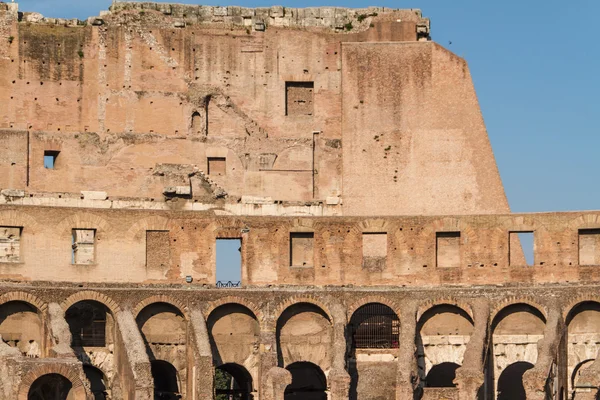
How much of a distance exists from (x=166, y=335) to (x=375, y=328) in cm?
573

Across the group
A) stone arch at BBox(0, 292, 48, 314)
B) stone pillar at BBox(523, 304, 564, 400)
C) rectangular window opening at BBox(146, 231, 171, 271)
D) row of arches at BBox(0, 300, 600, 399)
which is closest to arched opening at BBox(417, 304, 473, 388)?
row of arches at BBox(0, 300, 600, 399)

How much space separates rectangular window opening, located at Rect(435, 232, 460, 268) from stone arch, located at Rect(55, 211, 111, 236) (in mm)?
8980

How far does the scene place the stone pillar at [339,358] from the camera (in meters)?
38.7

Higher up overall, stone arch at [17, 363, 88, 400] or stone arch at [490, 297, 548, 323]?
stone arch at [490, 297, 548, 323]

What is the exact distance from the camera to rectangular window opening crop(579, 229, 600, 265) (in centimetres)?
4147

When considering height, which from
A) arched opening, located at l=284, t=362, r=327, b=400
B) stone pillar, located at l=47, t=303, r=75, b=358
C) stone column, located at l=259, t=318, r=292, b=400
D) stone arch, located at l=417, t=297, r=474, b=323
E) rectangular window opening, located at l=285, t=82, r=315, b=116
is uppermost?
rectangular window opening, located at l=285, t=82, r=315, b=116

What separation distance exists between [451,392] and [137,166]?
480 inches

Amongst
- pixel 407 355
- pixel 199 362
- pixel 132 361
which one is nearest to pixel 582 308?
pixel 407 355

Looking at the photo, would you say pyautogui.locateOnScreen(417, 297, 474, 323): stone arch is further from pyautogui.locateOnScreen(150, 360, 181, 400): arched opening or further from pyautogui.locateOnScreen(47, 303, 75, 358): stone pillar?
pyautogui.locateOnScreen(47, 303, 75, 358): stone pillar

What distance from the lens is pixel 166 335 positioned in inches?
1612

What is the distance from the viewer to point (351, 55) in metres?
46.5

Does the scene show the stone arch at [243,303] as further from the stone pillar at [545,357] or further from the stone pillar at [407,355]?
the stone pillar at [545,357]

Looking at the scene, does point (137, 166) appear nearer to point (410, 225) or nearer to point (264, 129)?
point (264, 129)

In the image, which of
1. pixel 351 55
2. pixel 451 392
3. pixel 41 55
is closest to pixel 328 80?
pixel 351 55
